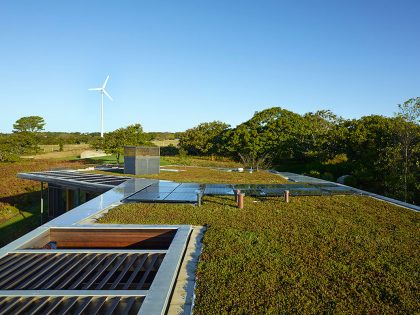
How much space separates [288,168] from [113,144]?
69.1 ft

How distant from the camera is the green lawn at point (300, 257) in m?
4.23

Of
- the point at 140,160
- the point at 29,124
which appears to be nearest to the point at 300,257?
the point at 140,160

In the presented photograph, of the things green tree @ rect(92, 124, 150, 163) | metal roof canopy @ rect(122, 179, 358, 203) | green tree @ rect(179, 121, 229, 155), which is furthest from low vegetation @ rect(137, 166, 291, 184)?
green tree @ rect(179, 121, 229, 155)

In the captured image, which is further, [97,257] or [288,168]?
[288,168]

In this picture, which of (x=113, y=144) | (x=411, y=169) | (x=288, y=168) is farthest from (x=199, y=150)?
(x=411, y=169)

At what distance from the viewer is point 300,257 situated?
231 inches

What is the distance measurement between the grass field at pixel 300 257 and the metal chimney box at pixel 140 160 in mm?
9747

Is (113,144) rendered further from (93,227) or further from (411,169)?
(411,169)

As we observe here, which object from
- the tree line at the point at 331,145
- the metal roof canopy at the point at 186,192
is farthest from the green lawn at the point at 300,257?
the tree line at the point at 331,145

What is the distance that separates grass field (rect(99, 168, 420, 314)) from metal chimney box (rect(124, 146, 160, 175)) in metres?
9.75

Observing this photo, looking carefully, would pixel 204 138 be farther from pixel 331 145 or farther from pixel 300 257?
pixel 300 257

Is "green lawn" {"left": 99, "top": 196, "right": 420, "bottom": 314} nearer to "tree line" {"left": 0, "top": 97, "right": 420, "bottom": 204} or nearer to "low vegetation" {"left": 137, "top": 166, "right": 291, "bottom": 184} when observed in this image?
"low vegetation" {"left": 137, "top": 166, "right": 291, "bottom": 184}

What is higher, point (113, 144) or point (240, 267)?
point (113, 144)

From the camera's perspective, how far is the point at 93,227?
24.6 feet
